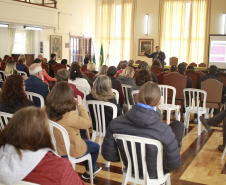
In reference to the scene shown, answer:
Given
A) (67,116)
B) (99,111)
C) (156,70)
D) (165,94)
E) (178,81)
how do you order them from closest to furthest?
1. (67,116)
2. (99,111)
3. (165,94)
4. (178,81)
5. (156,70)

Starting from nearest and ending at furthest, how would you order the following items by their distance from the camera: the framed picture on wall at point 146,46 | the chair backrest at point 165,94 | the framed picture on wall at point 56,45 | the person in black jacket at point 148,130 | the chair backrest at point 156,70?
the person in black jacket at point 148,130 < the chair backrest at point 165,94 < the chair backrest at point 156,70 < the framed picture on wall at point 56,45 < the framed picture on wall at point 146,46

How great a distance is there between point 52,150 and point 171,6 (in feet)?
51.7

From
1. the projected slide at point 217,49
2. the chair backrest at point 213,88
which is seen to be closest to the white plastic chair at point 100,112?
the chair backrest at point 213,88

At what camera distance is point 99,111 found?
4219mm

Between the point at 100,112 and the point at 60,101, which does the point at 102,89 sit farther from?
the point at 60,101

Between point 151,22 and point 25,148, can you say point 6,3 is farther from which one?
point 25,148

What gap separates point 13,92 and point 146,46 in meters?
14.4

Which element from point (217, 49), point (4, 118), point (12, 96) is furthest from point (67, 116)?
point (217, 49)

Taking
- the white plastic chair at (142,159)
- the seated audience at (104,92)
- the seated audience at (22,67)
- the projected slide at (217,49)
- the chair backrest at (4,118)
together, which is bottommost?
the white plastic chair at (142,159)

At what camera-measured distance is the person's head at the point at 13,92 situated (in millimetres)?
3563

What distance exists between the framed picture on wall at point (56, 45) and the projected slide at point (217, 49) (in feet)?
25.2

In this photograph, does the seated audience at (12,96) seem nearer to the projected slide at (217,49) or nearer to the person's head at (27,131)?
the person's head at (27,131)

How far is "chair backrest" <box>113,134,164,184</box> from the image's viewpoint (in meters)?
2.68

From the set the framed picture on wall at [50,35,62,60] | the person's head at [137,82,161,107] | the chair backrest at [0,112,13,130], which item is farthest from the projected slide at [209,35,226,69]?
the chair backrest at [0,112,13,130]
